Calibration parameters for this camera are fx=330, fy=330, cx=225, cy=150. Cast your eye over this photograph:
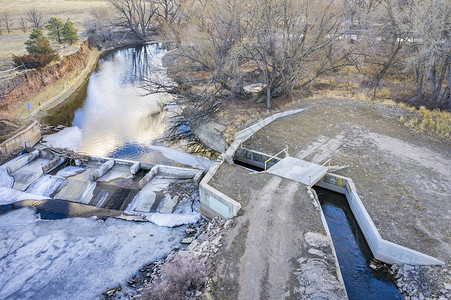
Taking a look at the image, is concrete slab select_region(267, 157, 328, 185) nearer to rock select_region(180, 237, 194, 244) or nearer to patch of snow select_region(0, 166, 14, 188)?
rock select_region(180, 237, 194, 244)

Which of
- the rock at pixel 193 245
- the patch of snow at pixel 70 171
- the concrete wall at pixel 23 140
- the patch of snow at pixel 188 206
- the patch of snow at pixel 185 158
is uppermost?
the concrete wall at pixel 23 140

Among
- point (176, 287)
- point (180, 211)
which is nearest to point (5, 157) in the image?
point (180, 211)

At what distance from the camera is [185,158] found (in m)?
21.8

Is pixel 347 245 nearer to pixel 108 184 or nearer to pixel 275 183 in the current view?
pixel 275 183

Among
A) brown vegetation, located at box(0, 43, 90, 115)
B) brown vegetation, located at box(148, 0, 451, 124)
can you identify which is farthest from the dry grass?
brown vegetation, located at box(0, 43, 90, 115)

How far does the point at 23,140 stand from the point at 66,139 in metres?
2.82

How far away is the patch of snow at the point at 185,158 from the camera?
68.3ft

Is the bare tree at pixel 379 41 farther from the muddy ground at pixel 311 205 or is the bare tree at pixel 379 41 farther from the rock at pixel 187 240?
the rock at pixel 187 240

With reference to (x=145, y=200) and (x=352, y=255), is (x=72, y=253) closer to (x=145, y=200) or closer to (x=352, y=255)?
(x=145, y=200)

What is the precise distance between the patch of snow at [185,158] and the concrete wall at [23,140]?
28.3 ft

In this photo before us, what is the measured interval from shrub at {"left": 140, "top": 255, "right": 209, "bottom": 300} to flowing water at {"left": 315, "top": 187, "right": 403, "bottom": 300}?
5.12 meters

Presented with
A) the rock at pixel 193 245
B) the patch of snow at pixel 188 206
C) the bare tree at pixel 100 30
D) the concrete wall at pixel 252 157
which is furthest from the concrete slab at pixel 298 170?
the bare tree at pixel 100 30

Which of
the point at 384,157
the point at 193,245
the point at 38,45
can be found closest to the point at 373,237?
the point at 384,157

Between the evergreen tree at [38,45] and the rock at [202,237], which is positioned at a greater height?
the evergreen tree at [38,45]
